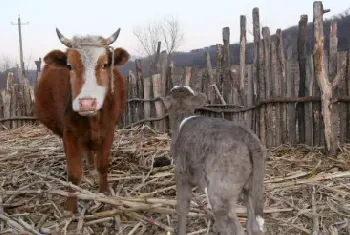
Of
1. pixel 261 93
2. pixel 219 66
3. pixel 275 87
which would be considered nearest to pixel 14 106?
pixel 219 66

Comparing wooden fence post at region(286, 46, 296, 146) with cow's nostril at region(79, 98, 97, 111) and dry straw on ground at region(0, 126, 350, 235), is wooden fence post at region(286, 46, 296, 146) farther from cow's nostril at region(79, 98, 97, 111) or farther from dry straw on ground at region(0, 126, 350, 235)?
cow's nostril at region(79, 98, 97, 111)

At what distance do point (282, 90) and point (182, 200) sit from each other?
12.9 feet

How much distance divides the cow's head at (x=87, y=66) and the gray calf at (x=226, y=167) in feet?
3.54

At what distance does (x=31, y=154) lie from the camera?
23.4ft

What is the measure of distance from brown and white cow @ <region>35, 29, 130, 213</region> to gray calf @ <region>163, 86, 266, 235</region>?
1.16 m

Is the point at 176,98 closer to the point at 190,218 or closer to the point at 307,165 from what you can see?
the point at 190,218

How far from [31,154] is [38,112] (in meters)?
0.90

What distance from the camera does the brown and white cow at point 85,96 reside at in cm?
457

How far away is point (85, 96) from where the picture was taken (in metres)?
4.41

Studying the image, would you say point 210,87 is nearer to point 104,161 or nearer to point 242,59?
point 242,59

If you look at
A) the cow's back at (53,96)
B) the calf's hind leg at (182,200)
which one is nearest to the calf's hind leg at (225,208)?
the calf's hind leg at (182,200)

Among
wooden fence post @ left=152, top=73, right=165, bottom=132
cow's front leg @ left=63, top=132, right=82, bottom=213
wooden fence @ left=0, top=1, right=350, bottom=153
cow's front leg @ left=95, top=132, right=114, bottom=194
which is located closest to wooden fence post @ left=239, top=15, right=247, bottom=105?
wooden fence @ left=0, top=1, right=350, bottom=153

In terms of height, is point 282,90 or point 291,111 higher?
point 282,90

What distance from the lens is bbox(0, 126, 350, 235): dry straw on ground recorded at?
4.45 metres
